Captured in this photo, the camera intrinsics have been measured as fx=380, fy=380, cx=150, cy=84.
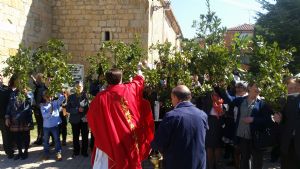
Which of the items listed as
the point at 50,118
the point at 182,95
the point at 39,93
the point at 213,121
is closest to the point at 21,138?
the point at 50,118

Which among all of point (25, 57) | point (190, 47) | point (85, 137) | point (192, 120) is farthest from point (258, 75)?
point (25, 57)

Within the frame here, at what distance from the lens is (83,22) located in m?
14.8

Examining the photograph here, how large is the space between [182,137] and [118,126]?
1232 millimetres

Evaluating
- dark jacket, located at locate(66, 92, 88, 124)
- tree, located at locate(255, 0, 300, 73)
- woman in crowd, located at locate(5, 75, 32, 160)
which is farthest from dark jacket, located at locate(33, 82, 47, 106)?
tree, located at locate(255, 0, 300, 73)

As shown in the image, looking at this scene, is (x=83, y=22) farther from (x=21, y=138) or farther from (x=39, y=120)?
(x=21, y=138)

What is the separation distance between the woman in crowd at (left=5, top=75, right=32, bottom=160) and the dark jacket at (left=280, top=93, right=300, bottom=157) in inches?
199

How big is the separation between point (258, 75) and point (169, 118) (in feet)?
7.01

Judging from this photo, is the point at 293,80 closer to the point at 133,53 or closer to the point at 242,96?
the point at 242,96

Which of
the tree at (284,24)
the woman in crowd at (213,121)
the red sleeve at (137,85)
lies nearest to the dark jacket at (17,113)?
the red sleeve at (137,85)

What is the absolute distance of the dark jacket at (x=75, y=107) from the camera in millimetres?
8039

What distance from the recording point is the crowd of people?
4.09 metres

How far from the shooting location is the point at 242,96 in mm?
6004

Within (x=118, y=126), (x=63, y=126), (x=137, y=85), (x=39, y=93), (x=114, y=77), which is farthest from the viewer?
(x=63, y=126)

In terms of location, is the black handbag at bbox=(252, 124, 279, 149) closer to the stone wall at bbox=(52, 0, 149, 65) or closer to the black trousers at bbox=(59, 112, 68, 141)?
the black trousers at bbox=(59, 112, 68, 141)
